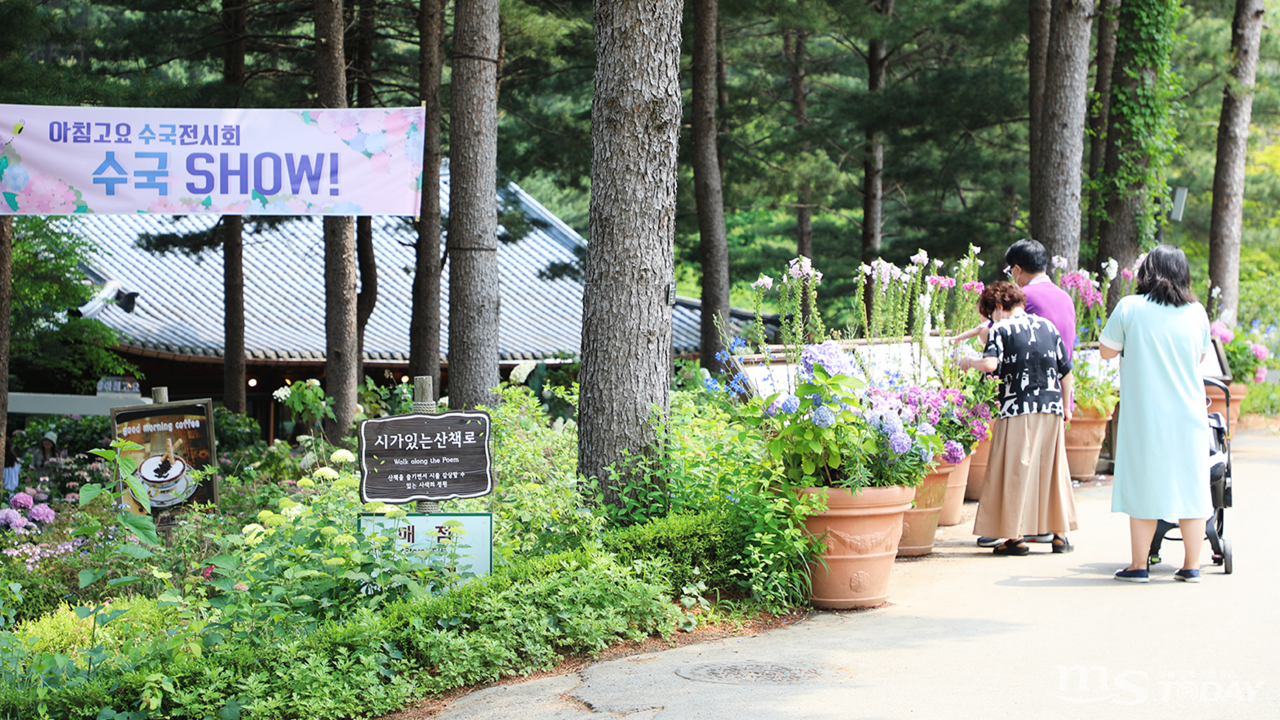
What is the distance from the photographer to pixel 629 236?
510 cm

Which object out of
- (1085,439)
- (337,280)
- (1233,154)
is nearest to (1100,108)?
(1233,154)

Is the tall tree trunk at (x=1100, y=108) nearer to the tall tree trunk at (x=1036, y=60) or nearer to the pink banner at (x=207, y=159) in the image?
the tall tree trunk at (x=1036, y=60)

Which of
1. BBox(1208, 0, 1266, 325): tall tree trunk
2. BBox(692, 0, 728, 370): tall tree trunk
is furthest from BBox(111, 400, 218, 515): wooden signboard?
BBox(1208, 0, 1266, 325): tall tree trunk

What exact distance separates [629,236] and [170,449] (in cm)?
279

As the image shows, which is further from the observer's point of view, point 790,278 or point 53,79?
point 53,79

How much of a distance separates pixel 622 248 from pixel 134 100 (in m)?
5.21

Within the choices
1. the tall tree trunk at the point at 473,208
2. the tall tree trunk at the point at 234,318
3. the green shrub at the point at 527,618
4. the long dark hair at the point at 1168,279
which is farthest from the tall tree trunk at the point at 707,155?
the green shrub at the point at 527,618

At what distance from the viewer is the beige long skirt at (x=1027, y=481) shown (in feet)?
18.1

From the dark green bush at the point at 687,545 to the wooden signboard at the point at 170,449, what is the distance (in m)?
2.47

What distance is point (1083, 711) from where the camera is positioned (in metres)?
3.36

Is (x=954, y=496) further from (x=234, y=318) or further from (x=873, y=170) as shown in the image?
(x=873, y=170)

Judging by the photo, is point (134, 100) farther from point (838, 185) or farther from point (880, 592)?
point (838, 185)

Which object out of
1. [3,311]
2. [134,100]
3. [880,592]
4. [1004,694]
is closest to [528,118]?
[134,100]

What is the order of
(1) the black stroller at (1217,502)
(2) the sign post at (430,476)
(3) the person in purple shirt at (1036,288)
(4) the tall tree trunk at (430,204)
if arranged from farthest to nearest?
(4) the tall tree trunk at (430,204)
(3) the person in purple shirt at (1036,288)
(1) the black stroller at (1217,502)
(2) the sign post at (430,476)
